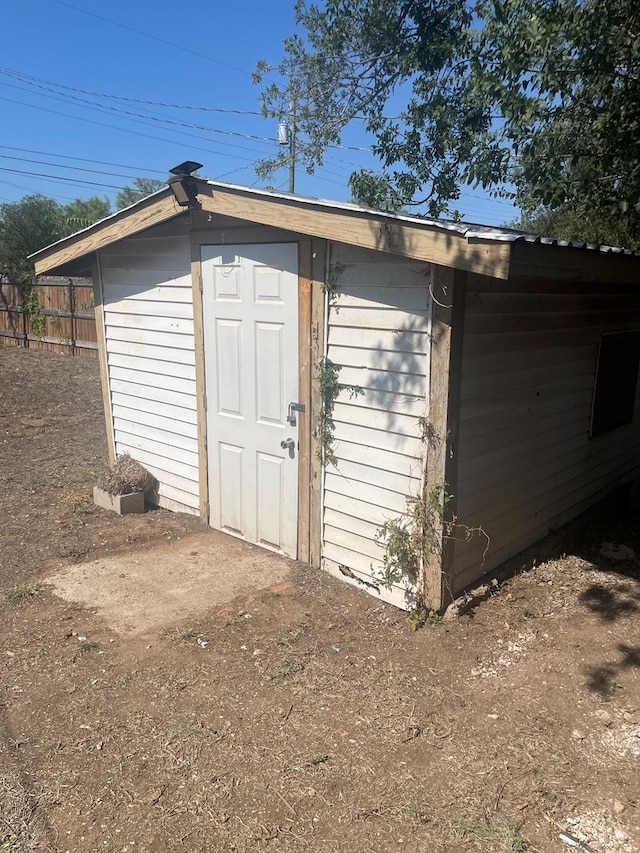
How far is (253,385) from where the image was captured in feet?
16.3

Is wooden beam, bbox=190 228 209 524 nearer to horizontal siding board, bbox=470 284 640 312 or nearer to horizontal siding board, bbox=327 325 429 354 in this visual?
horizontal siding board, bbox=327 325 429 354

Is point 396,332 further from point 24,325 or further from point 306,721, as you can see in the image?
point 24,325

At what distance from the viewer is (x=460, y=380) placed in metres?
3.79

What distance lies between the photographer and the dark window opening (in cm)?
577

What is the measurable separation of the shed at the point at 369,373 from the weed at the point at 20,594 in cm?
170

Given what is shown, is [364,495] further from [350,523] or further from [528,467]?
[528,467]

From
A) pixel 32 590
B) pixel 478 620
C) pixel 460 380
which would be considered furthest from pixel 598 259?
pixel 32 590

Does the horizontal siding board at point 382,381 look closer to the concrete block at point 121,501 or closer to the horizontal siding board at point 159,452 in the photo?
the horizontal siding board at point 159,452

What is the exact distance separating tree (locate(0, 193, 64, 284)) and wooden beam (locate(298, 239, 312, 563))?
20.9 m

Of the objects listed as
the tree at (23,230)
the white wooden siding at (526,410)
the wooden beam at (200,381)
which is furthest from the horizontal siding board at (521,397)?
the tree at (23,230)

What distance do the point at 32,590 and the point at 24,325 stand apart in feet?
51.5

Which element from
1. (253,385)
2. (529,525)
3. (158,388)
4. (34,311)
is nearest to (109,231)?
(158,388)

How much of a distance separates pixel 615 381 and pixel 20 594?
566 centimetres

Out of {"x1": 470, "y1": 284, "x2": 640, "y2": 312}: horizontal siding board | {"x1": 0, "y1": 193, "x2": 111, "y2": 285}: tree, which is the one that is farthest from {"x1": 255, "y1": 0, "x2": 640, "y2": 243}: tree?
{"x1": 0, "y1": 193, "x2": 111, "y2": 285}: tree
